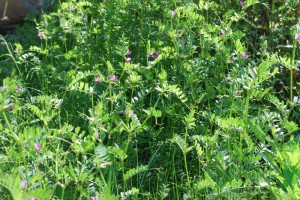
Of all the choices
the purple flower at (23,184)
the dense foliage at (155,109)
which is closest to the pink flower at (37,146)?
the dense foliage at (155,109)

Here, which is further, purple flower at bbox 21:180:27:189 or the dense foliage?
the dense foliage

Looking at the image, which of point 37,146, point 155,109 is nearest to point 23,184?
point 37,146

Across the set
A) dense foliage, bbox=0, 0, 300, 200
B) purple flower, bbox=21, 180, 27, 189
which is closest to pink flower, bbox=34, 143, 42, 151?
dense foliage, bbox=0, 0, 300, 200

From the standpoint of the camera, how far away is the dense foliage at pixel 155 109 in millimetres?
2621

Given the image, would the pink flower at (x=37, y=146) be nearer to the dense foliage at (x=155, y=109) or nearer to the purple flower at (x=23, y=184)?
the dense foliage at (x=155, y=109)

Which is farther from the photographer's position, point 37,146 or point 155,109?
point 155,109

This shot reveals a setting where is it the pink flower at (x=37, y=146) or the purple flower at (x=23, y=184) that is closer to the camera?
the purple flower at (x=23, y=184)

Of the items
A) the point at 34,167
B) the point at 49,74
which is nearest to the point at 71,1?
the point at 49,74

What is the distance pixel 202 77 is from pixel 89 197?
3.74ft

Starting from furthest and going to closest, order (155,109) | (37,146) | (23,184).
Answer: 1. (155,109)
2. (37,146)
3. (23,184)

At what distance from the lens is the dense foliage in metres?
2.62

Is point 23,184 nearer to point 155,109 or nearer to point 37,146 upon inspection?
point 37,146

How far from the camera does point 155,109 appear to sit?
3.26 meters

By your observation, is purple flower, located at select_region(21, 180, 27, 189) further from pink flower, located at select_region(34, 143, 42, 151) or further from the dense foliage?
pink flower, located at select_region(34, 143, 42, 151)
